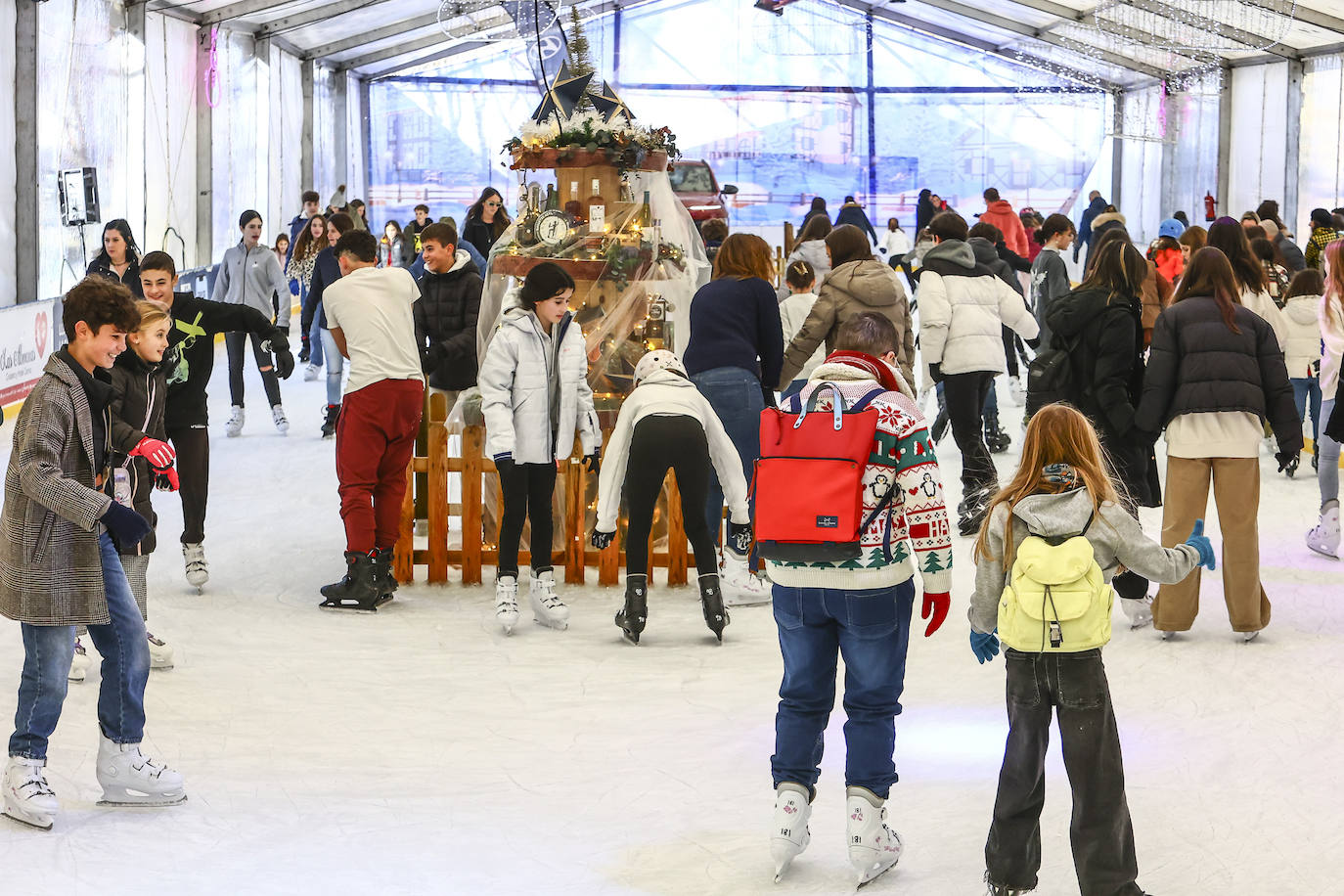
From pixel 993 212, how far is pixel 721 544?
29.4 feet

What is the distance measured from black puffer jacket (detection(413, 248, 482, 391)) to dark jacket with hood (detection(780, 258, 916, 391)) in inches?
59.2

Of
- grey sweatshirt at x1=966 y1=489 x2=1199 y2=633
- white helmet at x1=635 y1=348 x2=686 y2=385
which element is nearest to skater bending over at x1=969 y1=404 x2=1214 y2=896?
grey sweatshirt at x1=966 y1=489 x2=1199 y2=633

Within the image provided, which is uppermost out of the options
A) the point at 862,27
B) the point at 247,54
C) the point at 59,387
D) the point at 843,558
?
the point at 862,27

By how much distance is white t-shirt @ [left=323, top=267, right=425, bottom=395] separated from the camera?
6711 mm

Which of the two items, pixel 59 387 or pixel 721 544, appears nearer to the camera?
pixel 59 387

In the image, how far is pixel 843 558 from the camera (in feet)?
11.8

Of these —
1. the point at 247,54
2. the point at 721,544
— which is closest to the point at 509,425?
the point at 721,544

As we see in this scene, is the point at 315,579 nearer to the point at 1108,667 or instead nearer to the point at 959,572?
the point at 959,572

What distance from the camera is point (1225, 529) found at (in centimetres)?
599

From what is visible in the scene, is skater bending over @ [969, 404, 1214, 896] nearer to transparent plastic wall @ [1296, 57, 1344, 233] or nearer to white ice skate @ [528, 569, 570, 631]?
white ice skate @ [528, 569, 570, 631]

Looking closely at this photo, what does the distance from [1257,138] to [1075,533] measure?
69.2 ft

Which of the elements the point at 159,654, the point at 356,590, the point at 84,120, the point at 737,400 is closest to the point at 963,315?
the point at 737,400

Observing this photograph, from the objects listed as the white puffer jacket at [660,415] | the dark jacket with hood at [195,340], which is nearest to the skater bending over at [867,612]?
the white puffer jacket at [660,415]

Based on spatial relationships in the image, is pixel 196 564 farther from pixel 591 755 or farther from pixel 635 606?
pixel 591 755
